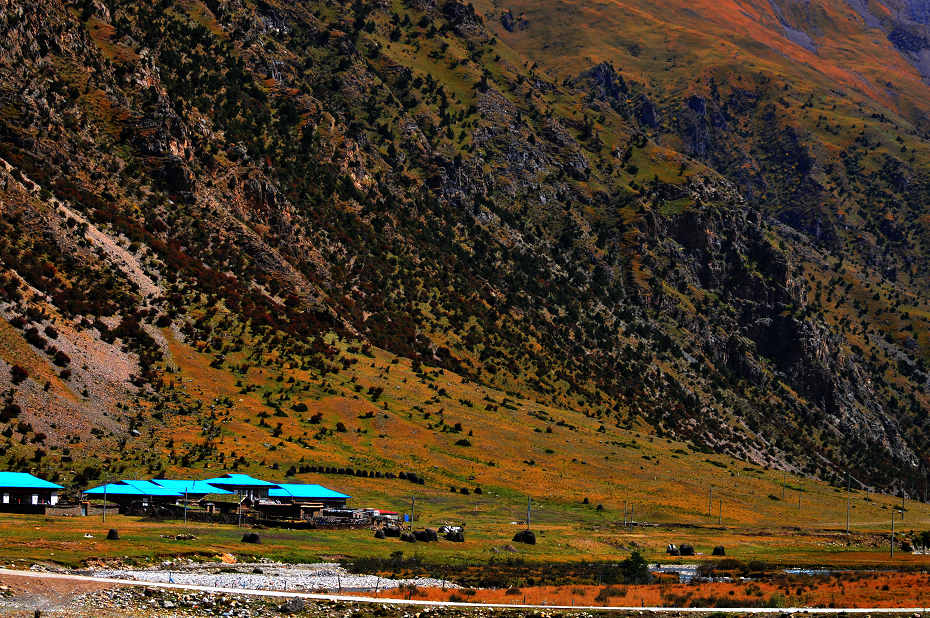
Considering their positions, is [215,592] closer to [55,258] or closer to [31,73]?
[55,258]

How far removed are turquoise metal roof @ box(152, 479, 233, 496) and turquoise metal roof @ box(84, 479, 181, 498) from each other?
697 millimetres

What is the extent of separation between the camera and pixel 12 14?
6550 inches

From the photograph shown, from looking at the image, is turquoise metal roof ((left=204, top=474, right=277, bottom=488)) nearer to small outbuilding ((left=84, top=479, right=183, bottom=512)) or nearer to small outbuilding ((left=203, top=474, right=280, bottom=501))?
small outbuilding ((left=203, top=474, right=280, bottom=501))

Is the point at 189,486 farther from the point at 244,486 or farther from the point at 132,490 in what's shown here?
the point at 244,486

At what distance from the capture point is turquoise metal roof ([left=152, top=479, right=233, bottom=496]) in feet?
309

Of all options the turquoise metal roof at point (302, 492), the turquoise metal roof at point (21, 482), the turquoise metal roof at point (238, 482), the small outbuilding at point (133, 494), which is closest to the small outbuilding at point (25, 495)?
the turquoise metal roof at point (21, 482)

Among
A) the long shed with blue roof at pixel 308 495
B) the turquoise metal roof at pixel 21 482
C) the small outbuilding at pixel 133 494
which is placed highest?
the turquoise metal roof at pixel 21 482

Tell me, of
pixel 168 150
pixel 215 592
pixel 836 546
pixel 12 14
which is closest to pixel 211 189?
pixel 168 150

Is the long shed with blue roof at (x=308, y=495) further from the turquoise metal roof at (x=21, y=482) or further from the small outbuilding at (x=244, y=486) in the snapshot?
the turquoise metal roof at (x=21, y=482)

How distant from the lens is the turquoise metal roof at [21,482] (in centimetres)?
8250

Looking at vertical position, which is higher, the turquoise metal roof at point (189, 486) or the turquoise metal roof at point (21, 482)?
the turquoise metal roof at point (21, 482)

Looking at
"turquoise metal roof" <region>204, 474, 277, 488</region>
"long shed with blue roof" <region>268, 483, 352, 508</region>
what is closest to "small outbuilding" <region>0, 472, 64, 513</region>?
"turquoise metal roof" <region>204, 474, 277, 488</region>

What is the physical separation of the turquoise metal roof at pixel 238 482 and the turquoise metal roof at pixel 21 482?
62.6 feet

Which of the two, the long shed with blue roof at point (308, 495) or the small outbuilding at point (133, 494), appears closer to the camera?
the small outbuilding at point (133, 494)
